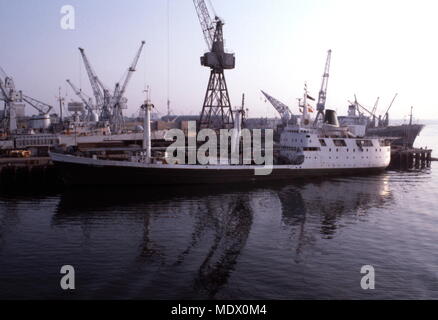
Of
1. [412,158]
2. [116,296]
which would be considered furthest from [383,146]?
[116,296]

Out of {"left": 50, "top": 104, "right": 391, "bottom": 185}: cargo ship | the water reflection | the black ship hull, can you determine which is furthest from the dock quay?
the black ship hull

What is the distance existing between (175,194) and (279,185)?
549 inches

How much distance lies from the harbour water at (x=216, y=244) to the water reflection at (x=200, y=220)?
3.6 inches

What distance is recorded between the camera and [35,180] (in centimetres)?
4503

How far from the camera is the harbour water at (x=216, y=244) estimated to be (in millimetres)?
18359

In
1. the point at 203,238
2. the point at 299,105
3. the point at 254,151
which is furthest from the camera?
the point at 299,105

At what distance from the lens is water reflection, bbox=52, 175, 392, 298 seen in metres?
20.2

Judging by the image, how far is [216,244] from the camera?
2453cm
